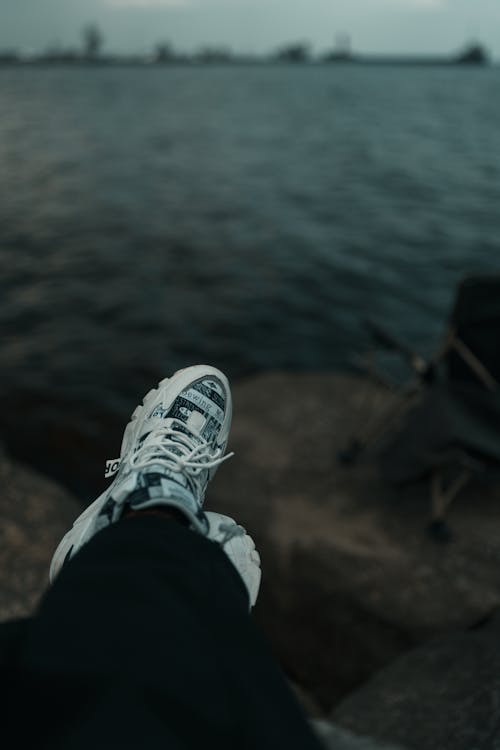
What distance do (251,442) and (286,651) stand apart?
1563 millimetres

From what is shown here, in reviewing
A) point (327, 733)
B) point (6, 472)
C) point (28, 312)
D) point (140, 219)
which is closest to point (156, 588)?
point (327, 733)

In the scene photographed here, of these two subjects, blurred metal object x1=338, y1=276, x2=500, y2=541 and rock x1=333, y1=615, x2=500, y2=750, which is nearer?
rock x1=333, y1=615, x2=500, y2=750

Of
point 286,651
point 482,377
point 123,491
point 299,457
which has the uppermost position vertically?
point 123,491

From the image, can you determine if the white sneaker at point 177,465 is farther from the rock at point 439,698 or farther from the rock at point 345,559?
the rock at point 345,559

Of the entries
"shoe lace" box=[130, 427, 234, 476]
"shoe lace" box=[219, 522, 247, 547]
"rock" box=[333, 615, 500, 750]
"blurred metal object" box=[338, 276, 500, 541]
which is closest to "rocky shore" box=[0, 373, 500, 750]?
"rock" box=[333, 615, 500, 750]

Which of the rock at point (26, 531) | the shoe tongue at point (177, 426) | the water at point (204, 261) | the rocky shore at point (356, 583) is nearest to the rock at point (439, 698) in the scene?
the rocky shore at point (356, 583)

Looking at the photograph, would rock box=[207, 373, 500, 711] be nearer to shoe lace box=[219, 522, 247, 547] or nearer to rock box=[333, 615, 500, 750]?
rock box=[333, 615, 500, 750]

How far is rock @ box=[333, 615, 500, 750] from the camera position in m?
1.96

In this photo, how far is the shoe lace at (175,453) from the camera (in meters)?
1.94

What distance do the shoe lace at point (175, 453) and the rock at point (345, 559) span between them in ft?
4.51

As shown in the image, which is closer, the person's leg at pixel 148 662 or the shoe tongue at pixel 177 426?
the person's leg at pixel 148 662

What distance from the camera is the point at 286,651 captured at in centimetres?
318

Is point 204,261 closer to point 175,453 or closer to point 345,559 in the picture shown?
point 345,559

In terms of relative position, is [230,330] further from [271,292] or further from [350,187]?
[350,187]
